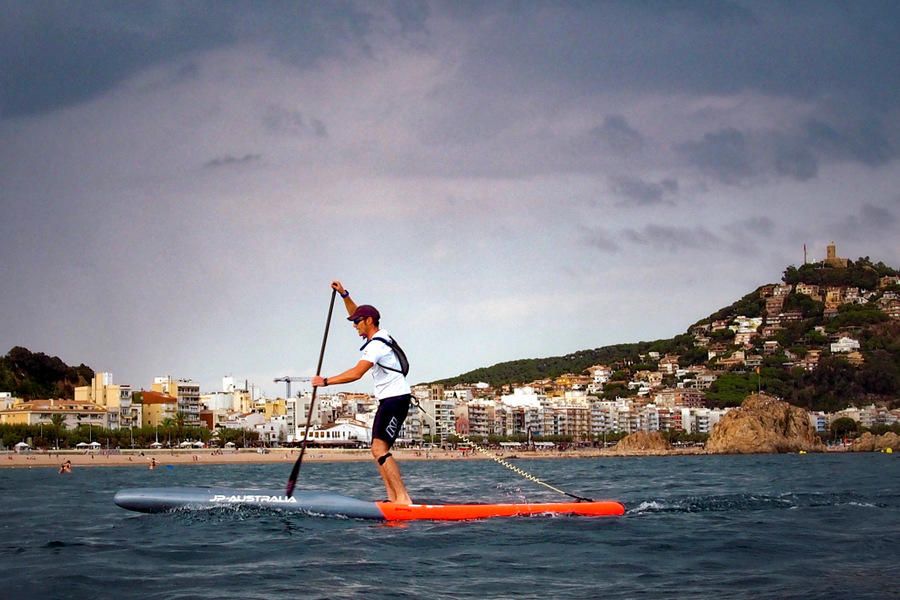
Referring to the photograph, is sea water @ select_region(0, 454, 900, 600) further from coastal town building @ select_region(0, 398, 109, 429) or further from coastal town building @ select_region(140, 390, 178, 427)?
coastal town building @ select_region(140, 390, 178, 427)

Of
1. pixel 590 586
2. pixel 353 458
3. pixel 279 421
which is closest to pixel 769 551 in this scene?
pixel 590 586

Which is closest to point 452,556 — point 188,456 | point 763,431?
point 188,456

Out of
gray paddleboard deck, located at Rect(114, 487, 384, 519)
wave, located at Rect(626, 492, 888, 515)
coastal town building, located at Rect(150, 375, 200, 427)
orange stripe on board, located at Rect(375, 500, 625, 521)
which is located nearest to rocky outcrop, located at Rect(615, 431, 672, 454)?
coastal town building, located at Rect(150, 375, 200, 427)

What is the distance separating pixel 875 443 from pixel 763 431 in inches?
783

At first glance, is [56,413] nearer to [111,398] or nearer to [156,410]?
[111,398]

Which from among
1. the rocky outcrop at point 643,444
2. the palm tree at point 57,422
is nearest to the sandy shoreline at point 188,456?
the palm tree at point 57,422

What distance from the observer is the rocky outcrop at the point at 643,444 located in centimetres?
14855

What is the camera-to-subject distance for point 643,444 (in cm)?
15125

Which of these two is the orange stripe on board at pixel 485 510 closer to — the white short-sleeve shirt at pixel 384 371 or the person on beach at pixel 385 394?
the person on beach at pixel 385 394

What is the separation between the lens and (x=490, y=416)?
599 ft

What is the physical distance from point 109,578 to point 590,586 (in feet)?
14.6

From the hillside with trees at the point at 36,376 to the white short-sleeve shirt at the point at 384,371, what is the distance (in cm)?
13085

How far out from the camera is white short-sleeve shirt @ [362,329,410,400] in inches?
569

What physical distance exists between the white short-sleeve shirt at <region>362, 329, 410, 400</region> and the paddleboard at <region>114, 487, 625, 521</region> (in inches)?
60.8
